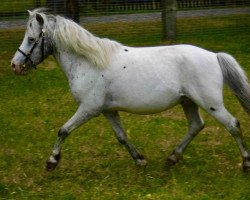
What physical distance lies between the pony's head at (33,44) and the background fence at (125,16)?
844cm

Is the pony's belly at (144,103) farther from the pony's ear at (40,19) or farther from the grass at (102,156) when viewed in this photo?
the pony's ear at (40,19)

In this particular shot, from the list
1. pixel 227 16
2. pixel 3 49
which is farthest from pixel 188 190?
pixel 227 16

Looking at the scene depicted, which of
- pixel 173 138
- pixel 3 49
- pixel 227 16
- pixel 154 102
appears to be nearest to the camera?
pixel 154 102

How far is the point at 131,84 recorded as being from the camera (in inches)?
227

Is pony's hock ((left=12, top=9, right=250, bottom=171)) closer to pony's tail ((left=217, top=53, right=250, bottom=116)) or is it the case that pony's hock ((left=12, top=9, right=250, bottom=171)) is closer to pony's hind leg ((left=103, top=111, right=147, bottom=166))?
pony's tail ((left=217, top=53, right=250, bottom=116))

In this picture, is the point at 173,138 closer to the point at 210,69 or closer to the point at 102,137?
the point at 102,137

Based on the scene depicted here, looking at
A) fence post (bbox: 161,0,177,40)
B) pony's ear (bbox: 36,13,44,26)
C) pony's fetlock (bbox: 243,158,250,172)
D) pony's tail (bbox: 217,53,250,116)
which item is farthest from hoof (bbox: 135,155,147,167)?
fence post (bbox: 161,0,177,40)

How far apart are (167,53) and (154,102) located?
52 centimetres

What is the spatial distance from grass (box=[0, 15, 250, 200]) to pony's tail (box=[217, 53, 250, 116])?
80 cm

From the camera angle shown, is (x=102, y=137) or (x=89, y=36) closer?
(x=89, y=36)

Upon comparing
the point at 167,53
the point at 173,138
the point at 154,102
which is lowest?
the point at 173,138

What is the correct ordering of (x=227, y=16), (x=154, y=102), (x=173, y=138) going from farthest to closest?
(x=227, y=16) < (x=173, y=138) < (x=154, y=102)

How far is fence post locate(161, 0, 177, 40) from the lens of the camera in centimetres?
1434

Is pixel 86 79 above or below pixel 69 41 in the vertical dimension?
below
